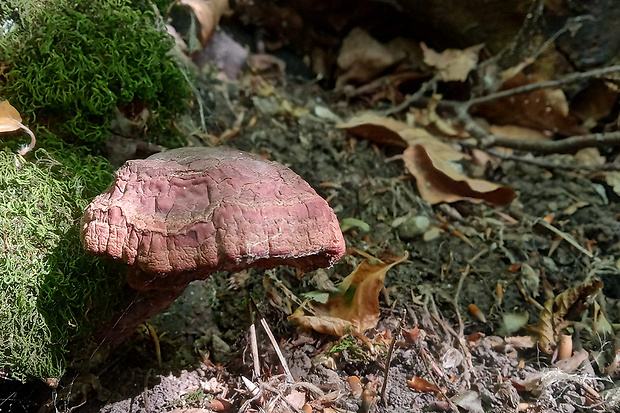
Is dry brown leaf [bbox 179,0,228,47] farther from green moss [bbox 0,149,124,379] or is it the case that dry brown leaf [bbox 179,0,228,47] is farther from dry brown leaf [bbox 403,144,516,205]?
green moss [bbox 0,149,124,379]

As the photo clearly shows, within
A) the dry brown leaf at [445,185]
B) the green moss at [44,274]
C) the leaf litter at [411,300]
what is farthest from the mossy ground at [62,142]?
the dry brown leaf at [445,185]

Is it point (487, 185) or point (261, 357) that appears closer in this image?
point (261, 357)

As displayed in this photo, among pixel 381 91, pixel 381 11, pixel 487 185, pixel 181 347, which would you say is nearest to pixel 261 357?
pixel 181 347

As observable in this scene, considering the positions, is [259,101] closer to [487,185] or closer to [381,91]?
[381,91]

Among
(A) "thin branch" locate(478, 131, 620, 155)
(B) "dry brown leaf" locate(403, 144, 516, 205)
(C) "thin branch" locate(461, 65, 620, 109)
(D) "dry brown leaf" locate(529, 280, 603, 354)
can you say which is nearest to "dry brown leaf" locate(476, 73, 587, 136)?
(C) "thin branch" locate(461, 65, 620, 109)

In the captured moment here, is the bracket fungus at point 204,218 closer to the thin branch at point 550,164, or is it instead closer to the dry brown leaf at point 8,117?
the dry brown leaf at point 8,117
